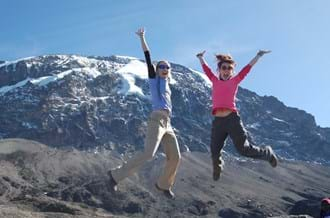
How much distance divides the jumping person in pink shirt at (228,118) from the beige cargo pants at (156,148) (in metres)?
1.25

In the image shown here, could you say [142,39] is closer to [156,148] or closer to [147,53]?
[147,53]

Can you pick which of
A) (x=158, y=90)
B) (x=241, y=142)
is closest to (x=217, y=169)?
(x=241, y=142)

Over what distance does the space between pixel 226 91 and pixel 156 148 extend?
9.05 feet

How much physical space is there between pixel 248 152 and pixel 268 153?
62 centimetres

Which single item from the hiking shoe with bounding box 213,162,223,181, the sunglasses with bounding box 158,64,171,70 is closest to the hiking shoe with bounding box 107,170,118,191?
the hiking shoe with bounding box 213,162,223,181

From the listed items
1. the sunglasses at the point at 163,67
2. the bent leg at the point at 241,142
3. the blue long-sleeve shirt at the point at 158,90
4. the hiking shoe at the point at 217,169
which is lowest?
the hiking shoe at the point at 217,169

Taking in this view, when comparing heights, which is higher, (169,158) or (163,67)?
(163,67)

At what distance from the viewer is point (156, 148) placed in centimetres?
1667

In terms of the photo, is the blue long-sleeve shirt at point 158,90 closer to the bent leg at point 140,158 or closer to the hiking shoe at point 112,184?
the bent leg at point 140,158

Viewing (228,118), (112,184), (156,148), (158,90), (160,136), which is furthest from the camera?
(158,90)

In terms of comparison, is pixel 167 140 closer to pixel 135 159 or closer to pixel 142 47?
pixel 135 159

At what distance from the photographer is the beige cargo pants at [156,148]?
1664 cm

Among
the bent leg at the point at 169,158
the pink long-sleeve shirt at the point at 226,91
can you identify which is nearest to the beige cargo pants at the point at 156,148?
the bent leg at the point at 169,158

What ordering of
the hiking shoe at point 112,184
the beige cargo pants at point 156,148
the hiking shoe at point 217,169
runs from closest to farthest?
1. the hiking shoe at point 112,184
2. the beige cargo pants at point 156,148
3. the hiking shoe at point 217,169
